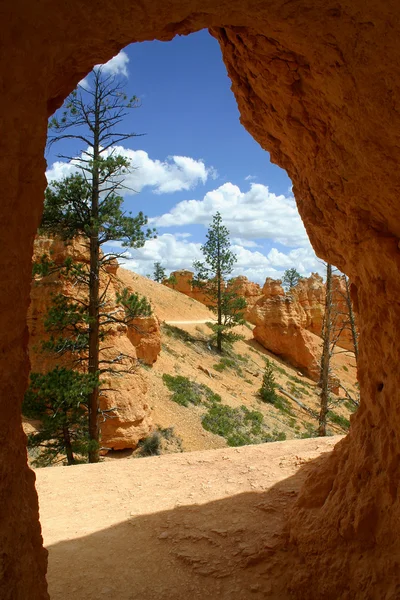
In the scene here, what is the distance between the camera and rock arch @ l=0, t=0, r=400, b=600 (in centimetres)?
257

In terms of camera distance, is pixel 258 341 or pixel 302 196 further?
pixel 258 341

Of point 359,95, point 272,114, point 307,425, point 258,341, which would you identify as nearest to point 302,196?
point 272,114

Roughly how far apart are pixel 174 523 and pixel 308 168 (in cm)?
477

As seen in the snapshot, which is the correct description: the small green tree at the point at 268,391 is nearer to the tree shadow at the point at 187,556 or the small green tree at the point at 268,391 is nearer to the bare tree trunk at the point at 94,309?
the bare tree trunk at the point at 94,309

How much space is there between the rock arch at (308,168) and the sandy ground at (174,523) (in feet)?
2.20

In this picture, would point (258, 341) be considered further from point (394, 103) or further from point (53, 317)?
point (394, 103)

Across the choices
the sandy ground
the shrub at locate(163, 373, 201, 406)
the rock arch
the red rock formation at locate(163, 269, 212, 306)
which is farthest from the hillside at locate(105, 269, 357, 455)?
the red rock formation at locate(163, 269, 212, 306)

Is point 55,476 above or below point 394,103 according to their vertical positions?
below

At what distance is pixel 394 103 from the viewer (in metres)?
2.92

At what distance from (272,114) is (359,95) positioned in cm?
146

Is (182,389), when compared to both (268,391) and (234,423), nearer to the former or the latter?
(234,423)

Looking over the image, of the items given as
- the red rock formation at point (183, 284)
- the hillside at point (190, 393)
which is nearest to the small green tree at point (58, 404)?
the hillside at point (190, 393)

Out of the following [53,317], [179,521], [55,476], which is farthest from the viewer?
[53,317]

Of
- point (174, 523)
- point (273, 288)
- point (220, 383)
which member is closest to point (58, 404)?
point (174, 523)
